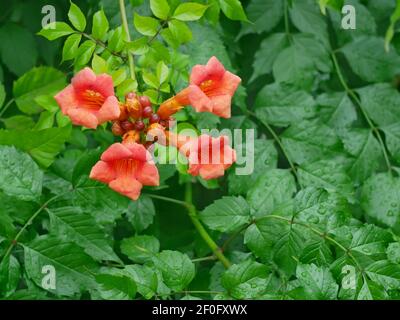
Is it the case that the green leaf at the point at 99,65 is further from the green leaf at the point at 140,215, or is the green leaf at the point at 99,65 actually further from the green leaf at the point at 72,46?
the green leaf at the point at 140,215

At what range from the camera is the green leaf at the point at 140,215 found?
2.40m

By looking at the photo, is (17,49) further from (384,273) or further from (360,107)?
(384,273)

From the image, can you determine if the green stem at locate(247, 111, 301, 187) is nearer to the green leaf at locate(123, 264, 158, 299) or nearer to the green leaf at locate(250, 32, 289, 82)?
the green leaf at locate(250, 32, 289, 82)

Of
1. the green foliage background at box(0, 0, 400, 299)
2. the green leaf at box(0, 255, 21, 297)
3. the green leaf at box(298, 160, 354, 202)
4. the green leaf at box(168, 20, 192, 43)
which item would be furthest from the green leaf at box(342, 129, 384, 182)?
the green leaf at box(0, 255, 21, 297)

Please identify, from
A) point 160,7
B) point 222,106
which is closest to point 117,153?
point 222,106

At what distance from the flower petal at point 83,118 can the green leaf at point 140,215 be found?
0.72 meters

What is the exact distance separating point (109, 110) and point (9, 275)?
1.72ft

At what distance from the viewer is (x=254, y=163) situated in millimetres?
2404

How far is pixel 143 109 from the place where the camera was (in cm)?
181

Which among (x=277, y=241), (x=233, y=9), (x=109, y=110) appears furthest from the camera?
(x=233, y=9)

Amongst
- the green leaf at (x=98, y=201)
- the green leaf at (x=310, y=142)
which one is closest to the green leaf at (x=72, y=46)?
the green leaf at (x=98, y=201)

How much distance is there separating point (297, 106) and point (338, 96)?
238 mm

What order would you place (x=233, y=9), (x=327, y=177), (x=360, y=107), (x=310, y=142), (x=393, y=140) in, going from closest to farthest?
1. (x=233, y=9)
2. (x=327, y=177)
3. (x=310, y=142)
4. (x=393, y=140)
5. (x=360, y=107)
